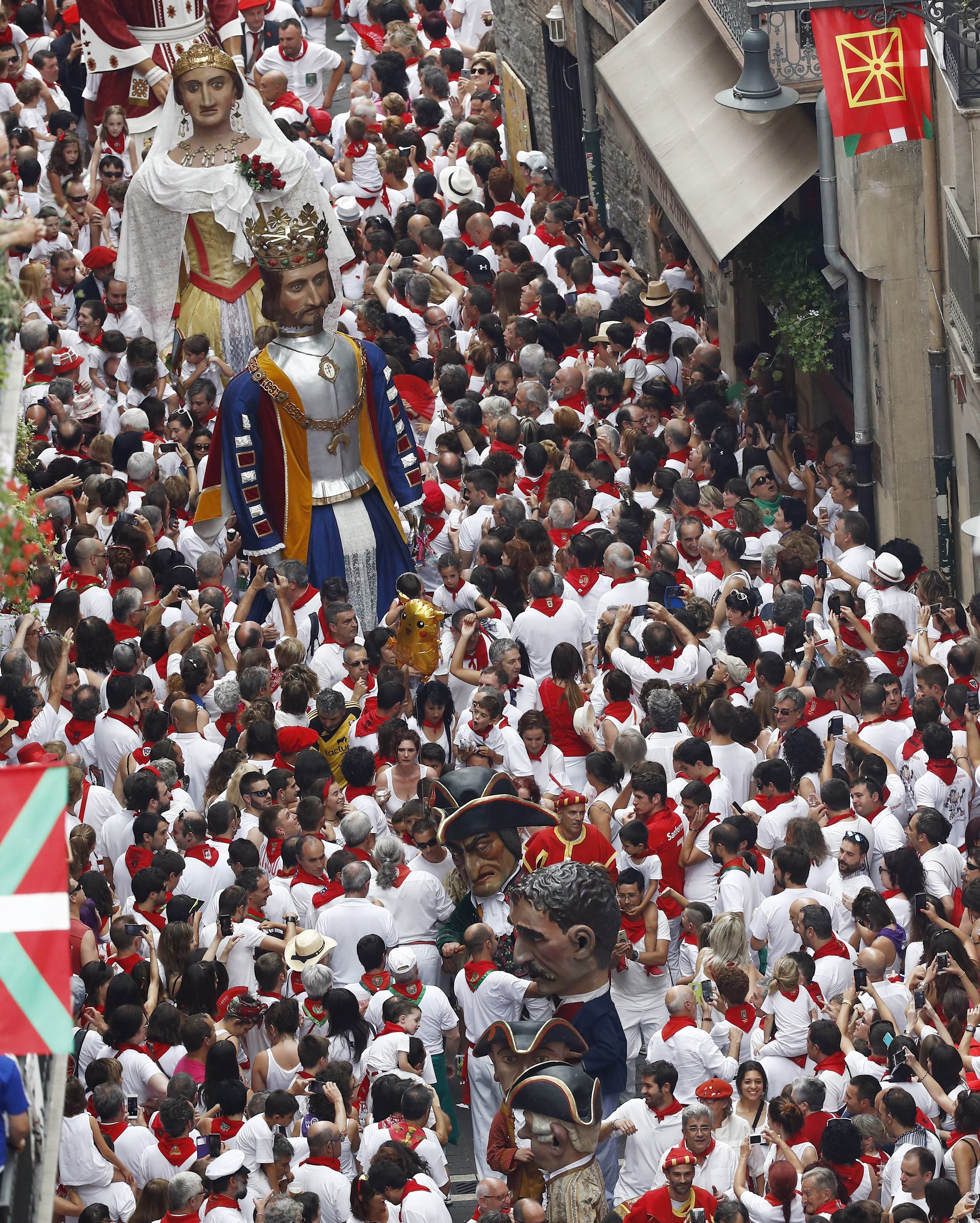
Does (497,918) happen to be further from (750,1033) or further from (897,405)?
(897,405)

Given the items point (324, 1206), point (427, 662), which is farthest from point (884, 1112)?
point (427, 662)

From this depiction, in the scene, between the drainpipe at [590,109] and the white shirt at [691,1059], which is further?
the drainpipe at [590,109]

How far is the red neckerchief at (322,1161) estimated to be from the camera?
1126 cm

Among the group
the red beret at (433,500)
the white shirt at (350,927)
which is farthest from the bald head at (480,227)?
the white shirt at (350,927)

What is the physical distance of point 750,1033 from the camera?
→ 468 inches

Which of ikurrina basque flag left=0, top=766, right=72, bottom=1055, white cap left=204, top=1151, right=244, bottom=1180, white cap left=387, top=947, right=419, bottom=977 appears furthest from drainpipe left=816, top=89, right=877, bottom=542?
ikurrina basque flag left=0, top=766, right=72, bottom=1055

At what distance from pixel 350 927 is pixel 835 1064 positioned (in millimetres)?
2614

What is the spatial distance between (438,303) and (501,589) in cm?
552

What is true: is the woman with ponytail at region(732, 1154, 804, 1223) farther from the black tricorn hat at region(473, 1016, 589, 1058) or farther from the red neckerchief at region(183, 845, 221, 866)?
the red neckerchief at region(183, 845, 221, 866)

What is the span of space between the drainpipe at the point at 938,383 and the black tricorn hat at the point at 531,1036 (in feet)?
22.3

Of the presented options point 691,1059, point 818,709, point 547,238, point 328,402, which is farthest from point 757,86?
point 691,1059

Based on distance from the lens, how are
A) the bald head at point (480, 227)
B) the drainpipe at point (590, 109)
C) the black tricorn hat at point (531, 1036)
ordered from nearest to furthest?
the black tricorn hat at point (531, 1036), the bald head at point (480, 227), the drainpipe at point (590, 109)

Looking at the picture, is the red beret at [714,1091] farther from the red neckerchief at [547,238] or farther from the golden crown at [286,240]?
the red neckerchief at [547,238]

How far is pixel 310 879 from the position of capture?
42.4ft
